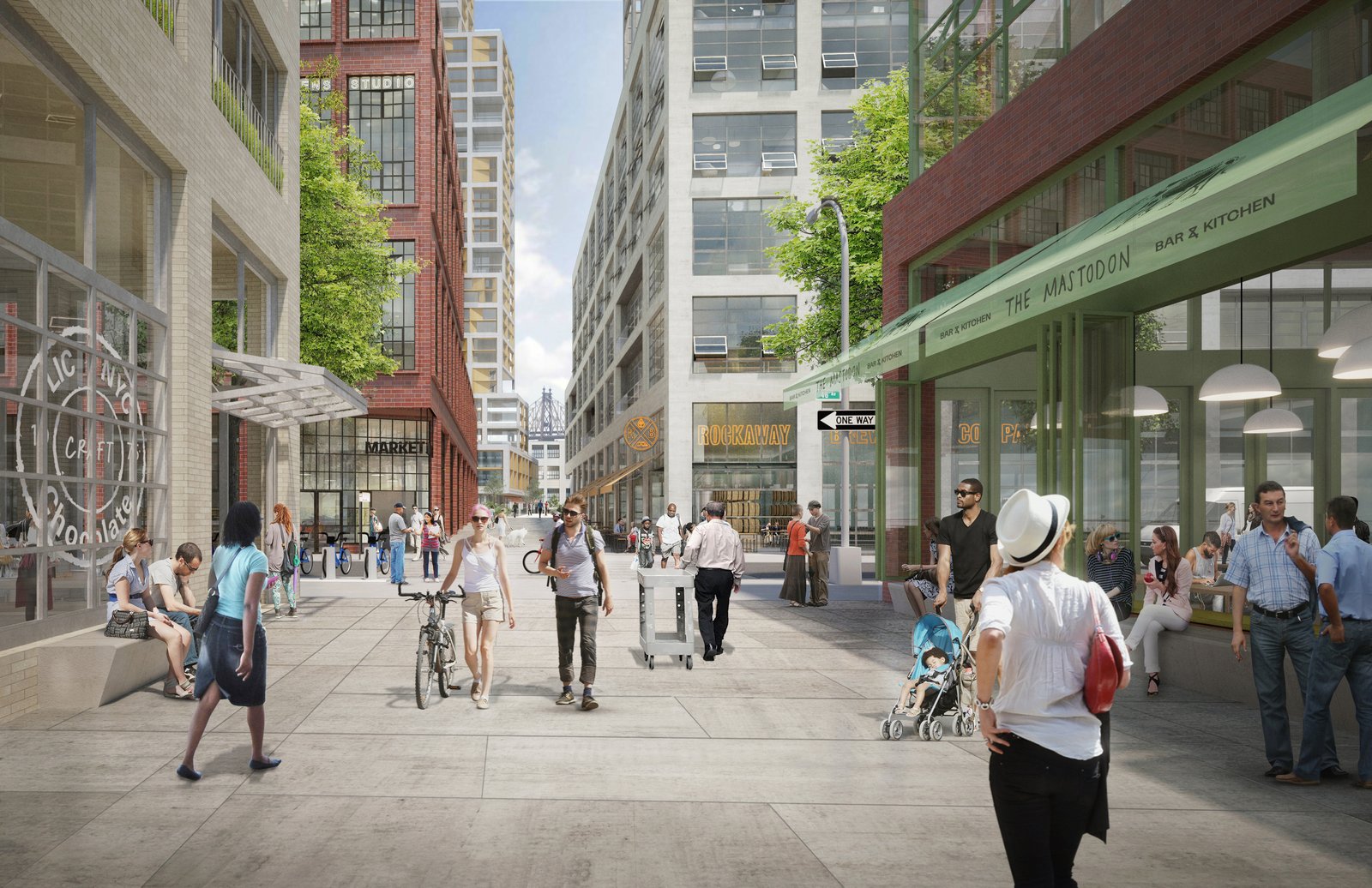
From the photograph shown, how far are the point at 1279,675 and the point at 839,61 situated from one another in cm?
3770

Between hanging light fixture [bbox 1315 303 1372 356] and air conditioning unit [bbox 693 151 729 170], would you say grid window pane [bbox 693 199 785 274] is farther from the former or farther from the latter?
hanging light fixture [bbox 1315 303 1372 356]

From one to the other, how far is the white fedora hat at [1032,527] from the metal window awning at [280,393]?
41.5ft

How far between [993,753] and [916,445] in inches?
A: 580

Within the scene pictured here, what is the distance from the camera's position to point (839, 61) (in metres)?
41.1

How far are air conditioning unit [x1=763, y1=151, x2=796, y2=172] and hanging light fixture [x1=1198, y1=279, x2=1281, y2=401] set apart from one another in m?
30.1

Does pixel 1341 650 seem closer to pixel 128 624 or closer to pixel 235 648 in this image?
pixel 235 648

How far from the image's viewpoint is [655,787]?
260 inches

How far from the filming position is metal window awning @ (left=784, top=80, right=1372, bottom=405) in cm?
632

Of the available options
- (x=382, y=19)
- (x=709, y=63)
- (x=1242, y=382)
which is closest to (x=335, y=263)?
(x=382, y=19)

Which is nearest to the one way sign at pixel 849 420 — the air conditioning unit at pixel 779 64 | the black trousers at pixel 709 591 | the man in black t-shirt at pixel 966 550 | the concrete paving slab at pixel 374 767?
the black trousers at pixel 709 591

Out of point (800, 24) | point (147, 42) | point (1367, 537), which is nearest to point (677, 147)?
point (800, 24)

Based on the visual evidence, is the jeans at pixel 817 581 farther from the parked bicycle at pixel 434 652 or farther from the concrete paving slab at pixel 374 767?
the concrete paving slab at pixel 374 767

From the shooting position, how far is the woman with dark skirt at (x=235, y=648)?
21.9ft

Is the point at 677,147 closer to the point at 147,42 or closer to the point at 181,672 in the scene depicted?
the point at 147,42
